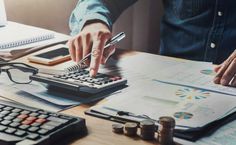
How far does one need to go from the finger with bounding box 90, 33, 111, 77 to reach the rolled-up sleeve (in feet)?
0.41

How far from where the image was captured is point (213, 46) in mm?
1298

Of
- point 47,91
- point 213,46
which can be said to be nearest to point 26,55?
point 47,91

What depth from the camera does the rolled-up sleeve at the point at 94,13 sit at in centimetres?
115

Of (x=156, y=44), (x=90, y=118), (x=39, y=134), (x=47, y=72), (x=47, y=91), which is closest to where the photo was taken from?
(x=39, y=134)

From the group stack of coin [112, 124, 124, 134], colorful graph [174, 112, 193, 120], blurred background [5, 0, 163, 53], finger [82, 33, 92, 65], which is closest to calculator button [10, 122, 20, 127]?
stack of coin [112, 124, 124, 134]

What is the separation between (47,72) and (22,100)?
149 mm

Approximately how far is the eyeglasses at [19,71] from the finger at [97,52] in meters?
0.12

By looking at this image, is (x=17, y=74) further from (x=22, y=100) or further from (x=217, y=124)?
(x=217, y=124)

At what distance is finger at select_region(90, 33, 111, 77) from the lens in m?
0.90

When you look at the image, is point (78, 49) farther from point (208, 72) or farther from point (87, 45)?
point (208, 72)

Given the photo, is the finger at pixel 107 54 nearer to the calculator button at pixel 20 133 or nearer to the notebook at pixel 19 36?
the notebook at pixel 19 36

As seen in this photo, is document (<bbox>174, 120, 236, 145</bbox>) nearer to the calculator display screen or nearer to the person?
the person

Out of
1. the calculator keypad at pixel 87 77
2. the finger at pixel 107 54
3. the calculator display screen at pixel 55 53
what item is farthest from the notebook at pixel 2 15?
the calculator keypad at pixel 87 77

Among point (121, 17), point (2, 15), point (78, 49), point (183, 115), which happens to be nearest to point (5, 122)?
point (183, 115)
